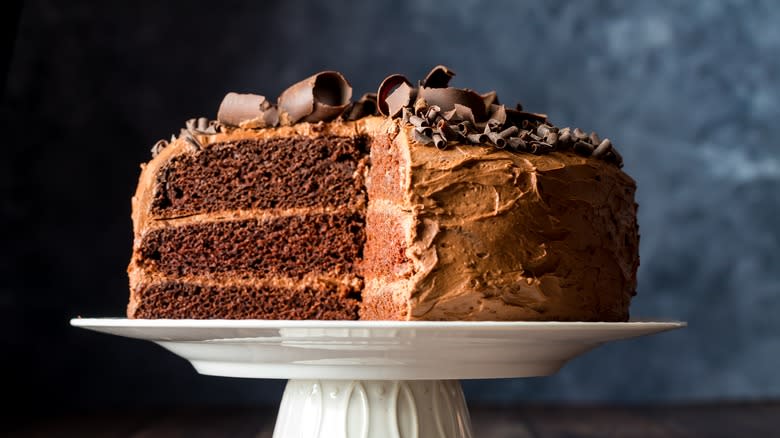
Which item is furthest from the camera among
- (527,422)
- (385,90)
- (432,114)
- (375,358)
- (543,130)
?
(527,422)

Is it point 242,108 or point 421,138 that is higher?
point 242,108

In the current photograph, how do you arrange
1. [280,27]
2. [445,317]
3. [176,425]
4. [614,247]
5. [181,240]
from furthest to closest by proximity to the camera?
1. [280,27]
2. [176,425]
3. [181,240]
4. [614,247]
5. [445,317]

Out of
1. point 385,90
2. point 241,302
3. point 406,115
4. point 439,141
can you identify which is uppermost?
point 385,90

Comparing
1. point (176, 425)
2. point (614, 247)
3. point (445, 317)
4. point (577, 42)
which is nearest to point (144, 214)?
point (445, 317)

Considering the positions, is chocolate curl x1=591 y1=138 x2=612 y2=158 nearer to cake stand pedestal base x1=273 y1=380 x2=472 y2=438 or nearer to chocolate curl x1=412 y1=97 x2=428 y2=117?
chocolate curl x1=412 y1=97 x2=428 y2=117

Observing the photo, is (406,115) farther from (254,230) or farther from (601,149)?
(254,230)

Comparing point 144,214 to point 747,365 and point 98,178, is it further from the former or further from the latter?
point 747,365

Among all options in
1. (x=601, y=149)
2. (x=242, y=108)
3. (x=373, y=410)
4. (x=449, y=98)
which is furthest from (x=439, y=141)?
(x=242, y=108)
